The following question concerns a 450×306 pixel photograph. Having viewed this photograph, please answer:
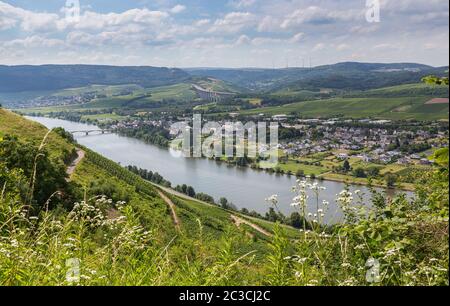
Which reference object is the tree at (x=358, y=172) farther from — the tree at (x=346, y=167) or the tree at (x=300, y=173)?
the tree at (x=300, y=173)

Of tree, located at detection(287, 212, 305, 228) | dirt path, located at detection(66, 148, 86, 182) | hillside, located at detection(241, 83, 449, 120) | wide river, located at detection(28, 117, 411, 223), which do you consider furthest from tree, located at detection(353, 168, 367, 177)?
hillside, located at detection(241, 83, 449, 120)

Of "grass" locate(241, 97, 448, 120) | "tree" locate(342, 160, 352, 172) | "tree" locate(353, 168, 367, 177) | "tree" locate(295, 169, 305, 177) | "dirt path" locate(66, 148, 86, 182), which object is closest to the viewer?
"dirt path" locate(66, 148, 86, 182)

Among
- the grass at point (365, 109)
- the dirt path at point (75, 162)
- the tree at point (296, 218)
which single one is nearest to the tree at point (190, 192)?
the dirt path at point (75, 162)

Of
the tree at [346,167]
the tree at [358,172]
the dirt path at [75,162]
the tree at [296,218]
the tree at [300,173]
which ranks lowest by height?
the tree at [300,173]

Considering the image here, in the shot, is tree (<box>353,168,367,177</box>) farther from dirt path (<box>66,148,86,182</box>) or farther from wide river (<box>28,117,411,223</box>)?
dirt path (<box>66,148,86,182</box>)

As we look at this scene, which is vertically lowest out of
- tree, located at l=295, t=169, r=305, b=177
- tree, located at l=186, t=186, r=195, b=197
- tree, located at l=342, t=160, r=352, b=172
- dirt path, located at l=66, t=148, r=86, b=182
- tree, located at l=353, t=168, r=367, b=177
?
tree, located at l=186, t=186, r=195, b=197

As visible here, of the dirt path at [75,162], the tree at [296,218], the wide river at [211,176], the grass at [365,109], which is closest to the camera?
the tree at [296,218]

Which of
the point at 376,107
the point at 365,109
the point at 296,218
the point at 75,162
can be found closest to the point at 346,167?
the point at 75,162

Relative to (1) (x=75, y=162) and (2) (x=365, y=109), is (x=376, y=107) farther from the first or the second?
(1) (x=75, y=162)
